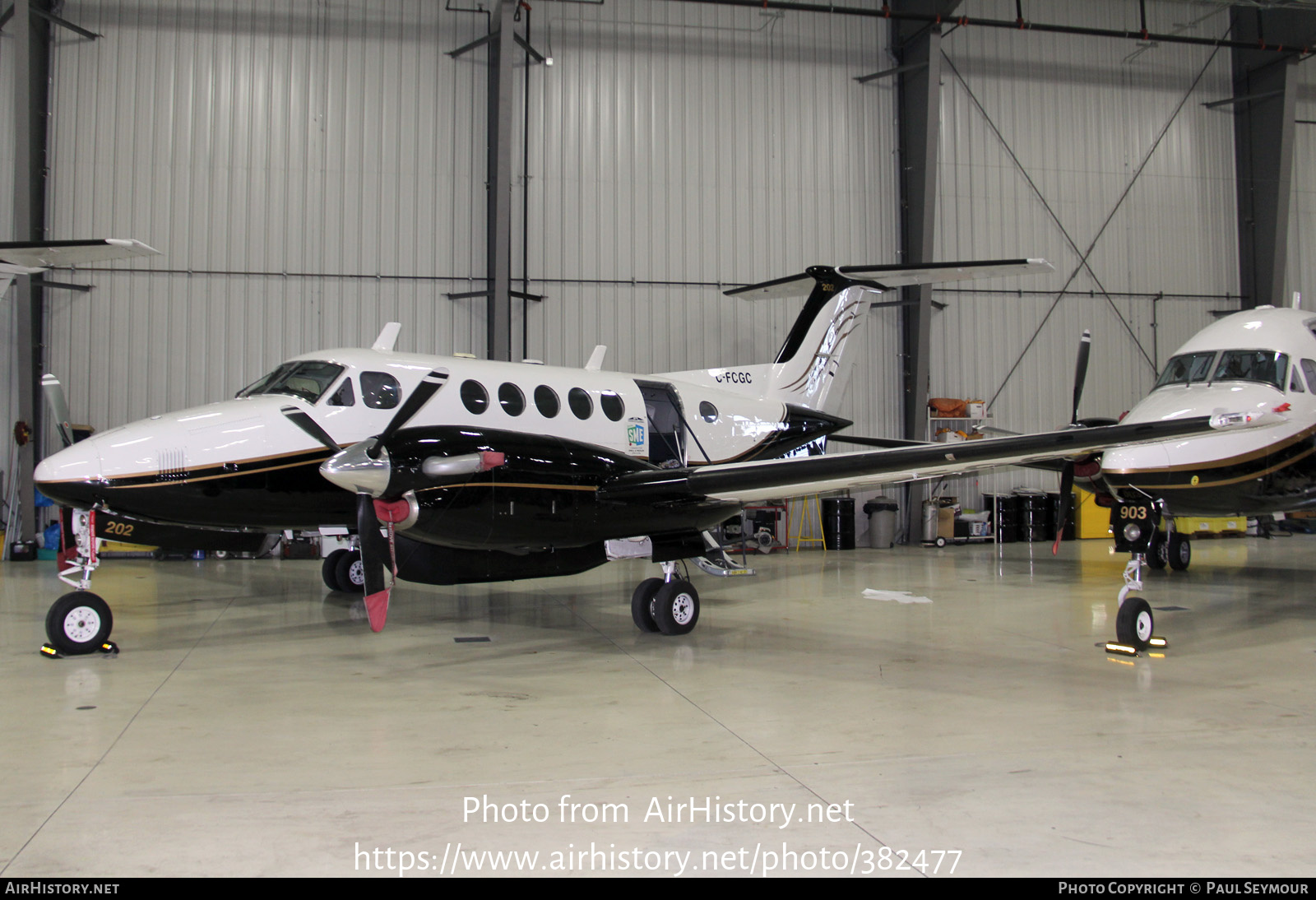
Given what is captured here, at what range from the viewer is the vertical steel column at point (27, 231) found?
15.6 metres

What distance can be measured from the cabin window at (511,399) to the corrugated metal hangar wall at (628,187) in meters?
8.40

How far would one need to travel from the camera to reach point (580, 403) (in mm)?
10281

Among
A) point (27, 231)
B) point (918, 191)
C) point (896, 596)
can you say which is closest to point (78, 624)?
point (896, 596)

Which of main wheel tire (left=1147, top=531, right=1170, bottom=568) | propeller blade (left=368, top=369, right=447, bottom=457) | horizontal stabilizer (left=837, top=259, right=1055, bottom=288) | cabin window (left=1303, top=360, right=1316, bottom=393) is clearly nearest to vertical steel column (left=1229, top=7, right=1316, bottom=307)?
main wheel tire (left=1147, top=531, right=1170, bottom=568)

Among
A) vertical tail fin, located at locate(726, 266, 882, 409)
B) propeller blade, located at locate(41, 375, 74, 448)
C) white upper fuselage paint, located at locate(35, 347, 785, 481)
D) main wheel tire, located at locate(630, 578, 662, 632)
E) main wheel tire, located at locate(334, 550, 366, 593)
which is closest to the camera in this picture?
white upper fuselage paint, located at locate(35, 347, 785, 481)

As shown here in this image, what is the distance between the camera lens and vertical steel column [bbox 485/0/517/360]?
16.9 m

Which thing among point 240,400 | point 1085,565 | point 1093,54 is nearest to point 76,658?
point 240,400

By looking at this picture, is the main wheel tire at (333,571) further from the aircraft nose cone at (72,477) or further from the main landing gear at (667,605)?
the main landing gear at (667,605)

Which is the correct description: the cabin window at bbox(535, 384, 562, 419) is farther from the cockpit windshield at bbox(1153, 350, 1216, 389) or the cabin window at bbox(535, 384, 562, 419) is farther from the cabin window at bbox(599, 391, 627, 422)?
the cockpit windshield at bbox(1153, 350, 1216, 389)

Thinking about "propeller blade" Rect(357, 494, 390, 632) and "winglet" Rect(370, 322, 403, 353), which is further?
"winglet" Rect(370, 322, 403, 353)

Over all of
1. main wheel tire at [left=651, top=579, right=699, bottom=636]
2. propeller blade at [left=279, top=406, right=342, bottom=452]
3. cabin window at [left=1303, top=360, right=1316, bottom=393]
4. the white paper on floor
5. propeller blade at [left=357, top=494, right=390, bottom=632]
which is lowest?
the white paper on floor

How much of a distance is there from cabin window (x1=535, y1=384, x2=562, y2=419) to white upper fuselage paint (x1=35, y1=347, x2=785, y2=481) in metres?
0.03

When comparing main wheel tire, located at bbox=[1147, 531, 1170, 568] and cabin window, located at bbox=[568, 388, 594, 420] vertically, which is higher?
cabin window, located at bbox=[568, 388, 594, 420]

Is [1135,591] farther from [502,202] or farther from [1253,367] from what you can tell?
[502,202]
